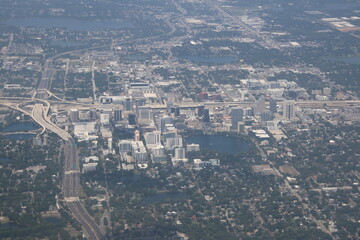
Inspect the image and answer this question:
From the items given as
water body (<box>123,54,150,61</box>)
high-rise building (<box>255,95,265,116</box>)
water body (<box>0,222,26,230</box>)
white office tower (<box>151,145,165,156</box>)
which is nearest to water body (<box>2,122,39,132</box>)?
white office tower (<box>151,145,165,156</box>)

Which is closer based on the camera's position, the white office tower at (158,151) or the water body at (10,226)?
the water body at (10,226)

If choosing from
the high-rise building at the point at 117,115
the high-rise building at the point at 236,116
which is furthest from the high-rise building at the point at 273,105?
the high-rise building at the point at 117,115

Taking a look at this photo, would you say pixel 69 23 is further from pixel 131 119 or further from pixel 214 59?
pixel 131 119

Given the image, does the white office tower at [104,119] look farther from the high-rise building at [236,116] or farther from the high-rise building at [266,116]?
the high-rise building at [266,116]

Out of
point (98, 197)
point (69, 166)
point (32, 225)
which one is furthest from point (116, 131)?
point (32, 225)

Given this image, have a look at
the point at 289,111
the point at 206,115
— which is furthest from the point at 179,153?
the point at 289,111

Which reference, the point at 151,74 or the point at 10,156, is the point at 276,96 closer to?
the point at 151,74

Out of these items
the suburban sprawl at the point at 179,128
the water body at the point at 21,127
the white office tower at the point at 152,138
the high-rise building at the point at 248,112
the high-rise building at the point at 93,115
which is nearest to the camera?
the suburban sprawl at the point at 179,128

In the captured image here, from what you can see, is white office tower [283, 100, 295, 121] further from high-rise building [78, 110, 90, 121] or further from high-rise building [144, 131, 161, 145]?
high-rise building [78, 110, 90, 121]
